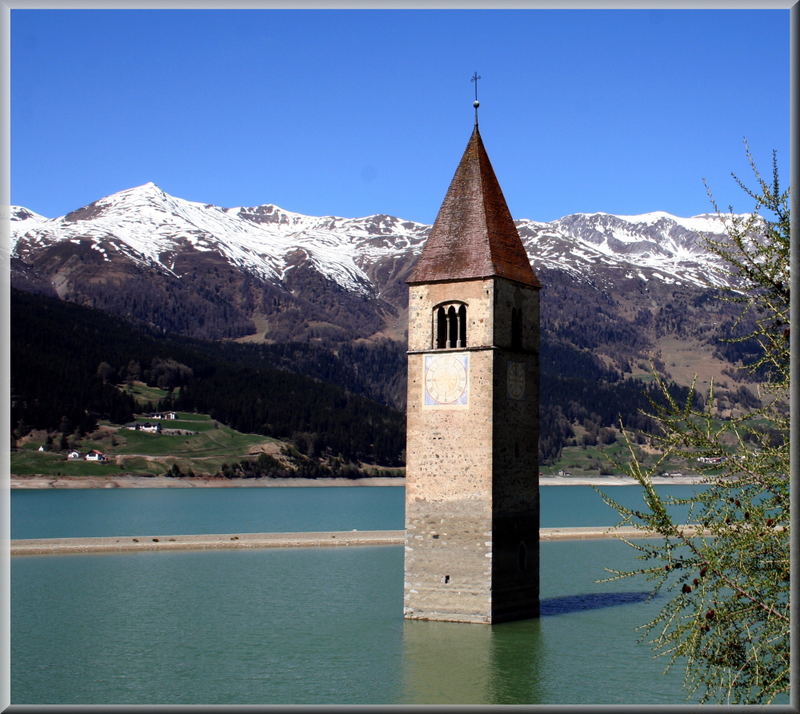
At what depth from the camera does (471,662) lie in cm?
4038

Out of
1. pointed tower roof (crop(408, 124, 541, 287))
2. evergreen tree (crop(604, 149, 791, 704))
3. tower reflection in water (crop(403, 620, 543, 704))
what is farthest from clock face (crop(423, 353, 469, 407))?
evergreen tree (crop(604, 149, 791, 704))

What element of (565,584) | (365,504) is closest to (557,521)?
(365,504)

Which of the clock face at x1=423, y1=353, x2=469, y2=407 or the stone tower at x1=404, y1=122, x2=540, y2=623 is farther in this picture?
the clock face at x1=423, y1=353, x2=469, y2=407

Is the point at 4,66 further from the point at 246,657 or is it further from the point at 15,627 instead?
the point at 15,627

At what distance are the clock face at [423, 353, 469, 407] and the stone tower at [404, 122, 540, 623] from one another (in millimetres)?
39

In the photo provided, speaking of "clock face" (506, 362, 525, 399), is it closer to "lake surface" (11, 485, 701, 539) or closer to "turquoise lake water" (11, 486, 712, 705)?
"turquoise lake water" (11, 486, 712, 705)

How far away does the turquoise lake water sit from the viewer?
37344 millimetres

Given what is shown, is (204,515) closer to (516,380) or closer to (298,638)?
(298,638)

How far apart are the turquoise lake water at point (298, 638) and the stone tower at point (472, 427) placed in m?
1.68

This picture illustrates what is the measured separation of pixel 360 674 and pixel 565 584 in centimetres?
2596

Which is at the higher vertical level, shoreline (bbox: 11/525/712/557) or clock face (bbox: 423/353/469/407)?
A: clock face (bbox: 423/353/469/407)

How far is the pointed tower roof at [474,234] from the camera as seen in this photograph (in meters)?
47.7

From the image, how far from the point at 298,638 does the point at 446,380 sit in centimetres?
1160

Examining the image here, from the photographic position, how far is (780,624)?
17.8 metres
